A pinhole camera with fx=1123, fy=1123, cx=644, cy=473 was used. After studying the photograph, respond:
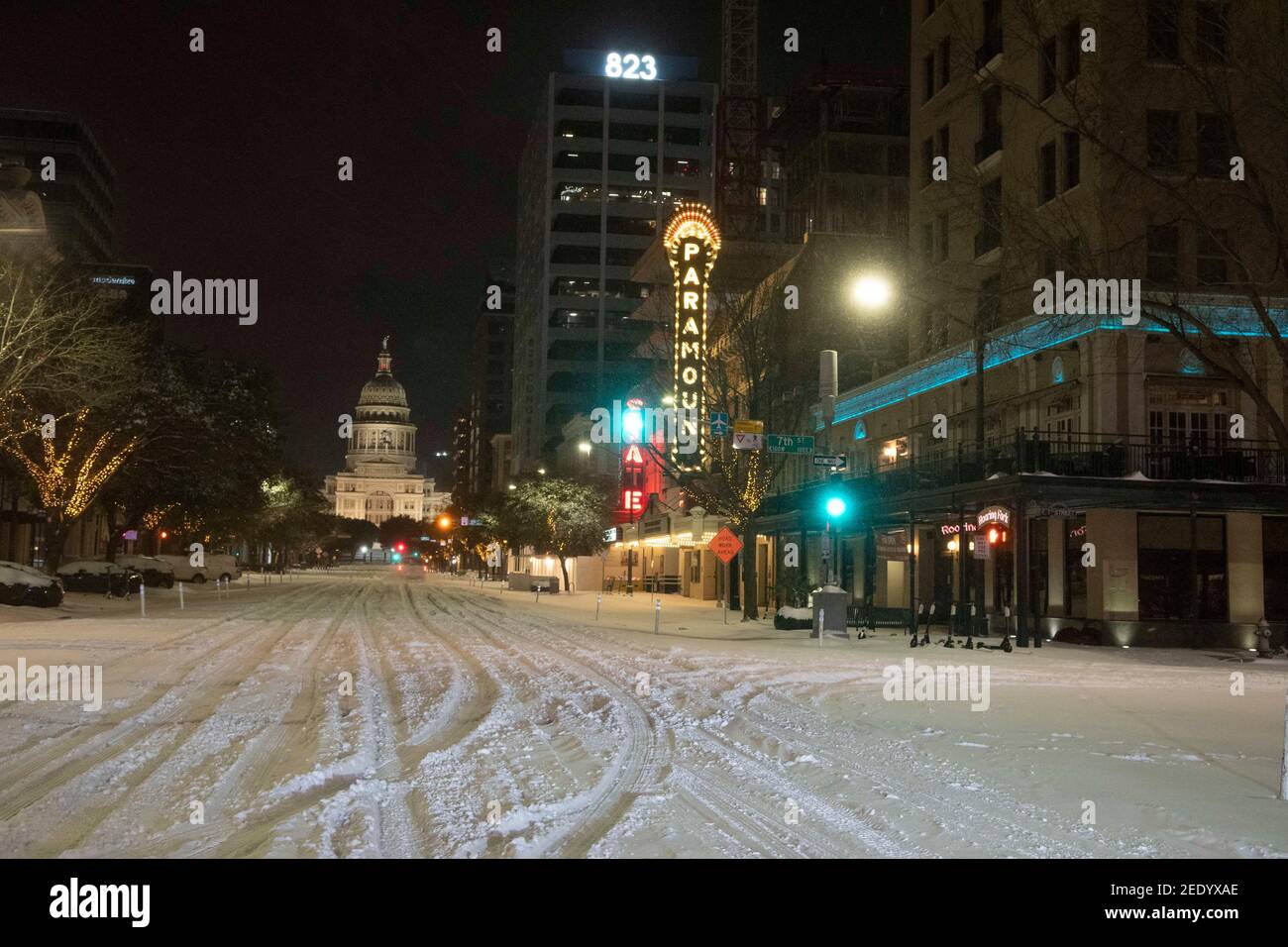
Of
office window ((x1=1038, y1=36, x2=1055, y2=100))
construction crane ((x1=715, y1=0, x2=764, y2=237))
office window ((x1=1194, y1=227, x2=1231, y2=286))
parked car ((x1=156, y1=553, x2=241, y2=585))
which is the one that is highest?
construction crane ((x1=715, y1=0, x2=764, y2=237))

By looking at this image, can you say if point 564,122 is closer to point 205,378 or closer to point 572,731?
point 205,378

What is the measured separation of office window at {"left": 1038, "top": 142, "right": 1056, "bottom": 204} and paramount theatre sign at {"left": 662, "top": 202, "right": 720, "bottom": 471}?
12.4 meters

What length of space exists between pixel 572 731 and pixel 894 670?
9.16m

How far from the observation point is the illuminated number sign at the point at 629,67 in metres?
122

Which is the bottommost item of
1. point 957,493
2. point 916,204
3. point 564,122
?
point 957,493

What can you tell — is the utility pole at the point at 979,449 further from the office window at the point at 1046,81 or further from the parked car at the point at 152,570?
the parked car at the point at 152,570

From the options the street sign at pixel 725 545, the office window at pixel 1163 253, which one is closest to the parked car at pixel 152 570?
the street sign at pixel 725 545

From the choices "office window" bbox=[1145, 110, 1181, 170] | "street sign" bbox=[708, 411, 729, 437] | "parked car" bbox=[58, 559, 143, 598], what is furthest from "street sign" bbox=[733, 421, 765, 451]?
"parked car" bbox=[58, 559, 143, 598]

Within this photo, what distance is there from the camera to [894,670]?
1956cm

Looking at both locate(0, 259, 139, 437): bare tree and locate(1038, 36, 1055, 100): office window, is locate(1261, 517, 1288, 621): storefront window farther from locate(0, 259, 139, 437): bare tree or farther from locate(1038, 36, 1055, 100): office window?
locate(0, 259, 139, 437): bare tree

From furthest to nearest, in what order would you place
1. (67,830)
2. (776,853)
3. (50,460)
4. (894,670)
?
(50,460)
(894,670)
(67,830)
(776,853)

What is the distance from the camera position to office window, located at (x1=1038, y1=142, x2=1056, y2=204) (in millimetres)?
30453

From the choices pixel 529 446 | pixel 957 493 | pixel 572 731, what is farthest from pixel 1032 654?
pixel 529 446

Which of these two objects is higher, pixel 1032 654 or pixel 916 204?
pixel 916 204
